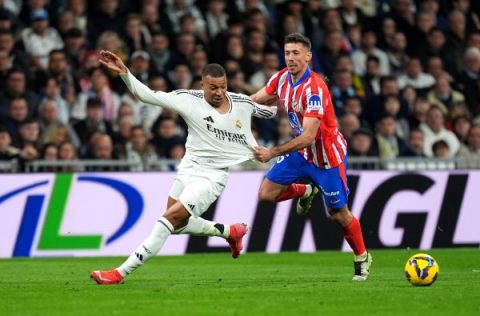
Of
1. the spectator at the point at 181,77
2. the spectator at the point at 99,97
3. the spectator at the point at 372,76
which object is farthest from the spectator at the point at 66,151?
the spectator at the point at 372,76

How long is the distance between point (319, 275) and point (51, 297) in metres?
3.86

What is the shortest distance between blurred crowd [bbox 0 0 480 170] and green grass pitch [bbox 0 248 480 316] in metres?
3.18

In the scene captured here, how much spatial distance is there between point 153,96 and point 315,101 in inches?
66.6

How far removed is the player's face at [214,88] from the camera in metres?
12.9

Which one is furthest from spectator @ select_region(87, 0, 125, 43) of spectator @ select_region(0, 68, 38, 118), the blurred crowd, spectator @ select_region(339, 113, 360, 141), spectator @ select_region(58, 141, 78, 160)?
spectator @ select_region(339, 113, 360, 141)

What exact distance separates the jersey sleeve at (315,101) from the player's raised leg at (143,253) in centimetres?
178

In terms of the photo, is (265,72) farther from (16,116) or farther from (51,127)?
(16,116)

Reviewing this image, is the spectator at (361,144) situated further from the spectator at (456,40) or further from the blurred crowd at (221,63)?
the spectator at (456,40)

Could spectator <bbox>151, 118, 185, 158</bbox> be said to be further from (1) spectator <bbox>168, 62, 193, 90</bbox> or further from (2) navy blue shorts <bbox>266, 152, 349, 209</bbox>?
(2) navy blue shorts <bbox>266, 152, 349, 209</bbox>

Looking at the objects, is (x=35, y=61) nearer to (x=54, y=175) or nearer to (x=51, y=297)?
(x=54, y=175)

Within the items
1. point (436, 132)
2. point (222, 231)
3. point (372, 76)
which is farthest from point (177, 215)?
point (372, 76)

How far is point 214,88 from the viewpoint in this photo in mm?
12969

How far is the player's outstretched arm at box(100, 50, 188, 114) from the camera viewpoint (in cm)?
1235

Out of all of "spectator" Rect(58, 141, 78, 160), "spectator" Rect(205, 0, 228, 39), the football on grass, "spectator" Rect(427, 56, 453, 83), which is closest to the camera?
the football on grass
